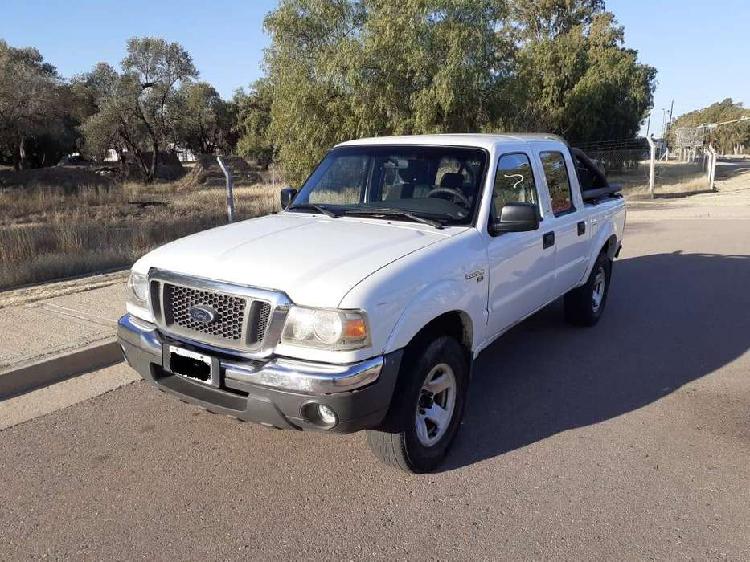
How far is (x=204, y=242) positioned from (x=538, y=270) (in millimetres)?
2506

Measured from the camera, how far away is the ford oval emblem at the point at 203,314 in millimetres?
3227

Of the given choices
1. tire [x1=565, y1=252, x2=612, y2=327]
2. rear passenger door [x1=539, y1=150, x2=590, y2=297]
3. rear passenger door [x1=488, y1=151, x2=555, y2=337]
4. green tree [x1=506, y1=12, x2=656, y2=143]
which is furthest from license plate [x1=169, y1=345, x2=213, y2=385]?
green tree [x1=506, y1=12, x2=656, y2=143]

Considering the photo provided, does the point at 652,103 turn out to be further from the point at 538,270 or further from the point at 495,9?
the point at 538,270

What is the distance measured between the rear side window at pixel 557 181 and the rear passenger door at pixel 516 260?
324 mm

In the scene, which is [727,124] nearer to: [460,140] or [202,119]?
[202,119]

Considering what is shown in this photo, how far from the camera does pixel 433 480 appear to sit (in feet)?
11.6

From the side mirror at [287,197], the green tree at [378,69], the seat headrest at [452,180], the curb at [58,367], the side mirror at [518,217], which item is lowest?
the curb at [58,367]

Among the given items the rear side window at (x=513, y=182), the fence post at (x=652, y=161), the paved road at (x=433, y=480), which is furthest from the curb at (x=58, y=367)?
the fence post at (x=652, y=161)

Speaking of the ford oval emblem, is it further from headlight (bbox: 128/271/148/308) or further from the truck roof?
the truck roof

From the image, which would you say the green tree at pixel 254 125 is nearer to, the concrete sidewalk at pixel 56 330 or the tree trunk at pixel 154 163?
the tree trunk at pixel 154 163

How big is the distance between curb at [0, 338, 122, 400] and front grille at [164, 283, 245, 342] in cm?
199

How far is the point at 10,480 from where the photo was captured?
3504 millimetres

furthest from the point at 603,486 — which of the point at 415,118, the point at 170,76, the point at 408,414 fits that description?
the point at 170,76

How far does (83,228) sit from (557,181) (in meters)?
11.2
